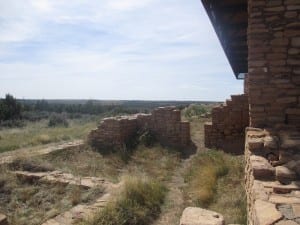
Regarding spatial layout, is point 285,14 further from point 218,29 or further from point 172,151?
point 172,151

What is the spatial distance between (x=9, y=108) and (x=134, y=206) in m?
25.4

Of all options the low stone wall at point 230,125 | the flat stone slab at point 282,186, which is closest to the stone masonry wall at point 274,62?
the flat stone slab at point 282,186

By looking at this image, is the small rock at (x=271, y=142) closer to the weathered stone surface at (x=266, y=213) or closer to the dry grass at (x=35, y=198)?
the weathered stone surface at (x=266, y=213)

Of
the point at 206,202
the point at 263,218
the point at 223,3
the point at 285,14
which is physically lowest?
the point at 206,202

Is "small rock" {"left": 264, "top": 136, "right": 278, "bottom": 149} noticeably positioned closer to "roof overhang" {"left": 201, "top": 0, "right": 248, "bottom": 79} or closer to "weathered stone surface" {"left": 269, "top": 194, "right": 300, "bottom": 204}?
"weathered stone surface" {"left": 269, "top": 194, "right": 300, "bottom": 204}

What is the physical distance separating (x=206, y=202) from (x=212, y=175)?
0.96 meters

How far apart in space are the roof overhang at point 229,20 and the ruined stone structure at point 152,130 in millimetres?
2903

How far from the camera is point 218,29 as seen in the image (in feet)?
23.9

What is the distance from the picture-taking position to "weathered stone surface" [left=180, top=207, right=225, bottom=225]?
13.0ft

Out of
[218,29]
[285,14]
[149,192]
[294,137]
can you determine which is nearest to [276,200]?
[294,137]

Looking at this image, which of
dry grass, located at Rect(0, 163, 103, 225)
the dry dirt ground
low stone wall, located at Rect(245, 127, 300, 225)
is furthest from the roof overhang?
dry grass, located at Rect(0, 163, 103, 225)

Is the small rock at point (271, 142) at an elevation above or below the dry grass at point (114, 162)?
above

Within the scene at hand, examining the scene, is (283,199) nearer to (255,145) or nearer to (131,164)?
(255,145)

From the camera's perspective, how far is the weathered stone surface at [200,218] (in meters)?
3.97
